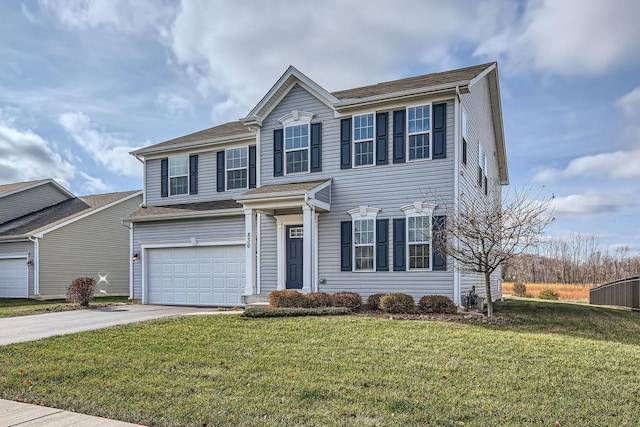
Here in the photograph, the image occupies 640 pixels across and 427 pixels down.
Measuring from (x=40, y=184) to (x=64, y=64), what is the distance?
16.5m

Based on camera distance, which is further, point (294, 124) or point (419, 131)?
point (294, 124)

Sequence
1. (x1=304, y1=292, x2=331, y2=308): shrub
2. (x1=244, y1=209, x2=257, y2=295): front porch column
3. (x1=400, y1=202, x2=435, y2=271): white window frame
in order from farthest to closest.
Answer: (x1=244, y1=209, x2=257, y2=295): front porch column → (x1=400, y1=202, x2=435, y2=271): white window frame → (x1=304, y1=292, x2=331, y2=308): shrub

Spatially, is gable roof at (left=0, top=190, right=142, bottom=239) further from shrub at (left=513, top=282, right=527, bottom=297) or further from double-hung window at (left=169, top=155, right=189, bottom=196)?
shrub at (left=513, top=282, right=527, bottom=297)

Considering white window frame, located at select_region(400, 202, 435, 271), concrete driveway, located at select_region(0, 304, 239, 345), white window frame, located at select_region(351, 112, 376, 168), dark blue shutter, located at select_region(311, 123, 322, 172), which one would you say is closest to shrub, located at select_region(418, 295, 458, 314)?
white window frame, located at select_region(400, 202, 435, 271)

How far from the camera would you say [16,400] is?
5703 mm

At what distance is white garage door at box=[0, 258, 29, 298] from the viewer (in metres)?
22.5

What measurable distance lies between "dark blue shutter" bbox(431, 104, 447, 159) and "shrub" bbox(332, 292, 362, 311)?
4543 mm

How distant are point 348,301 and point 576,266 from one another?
4300 centimetres

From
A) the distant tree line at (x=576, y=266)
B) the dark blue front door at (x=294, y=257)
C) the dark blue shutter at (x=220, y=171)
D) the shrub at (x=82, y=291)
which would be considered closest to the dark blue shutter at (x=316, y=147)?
the dark blue front door at (x=294, y=257)

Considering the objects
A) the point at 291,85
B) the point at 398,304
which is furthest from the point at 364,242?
the point at 291,85

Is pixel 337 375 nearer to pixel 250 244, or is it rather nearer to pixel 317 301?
pixel 317 301

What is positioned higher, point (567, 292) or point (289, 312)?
point (289, 312)

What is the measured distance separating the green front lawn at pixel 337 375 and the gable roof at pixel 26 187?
848 inches

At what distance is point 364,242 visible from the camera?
46.5ft
